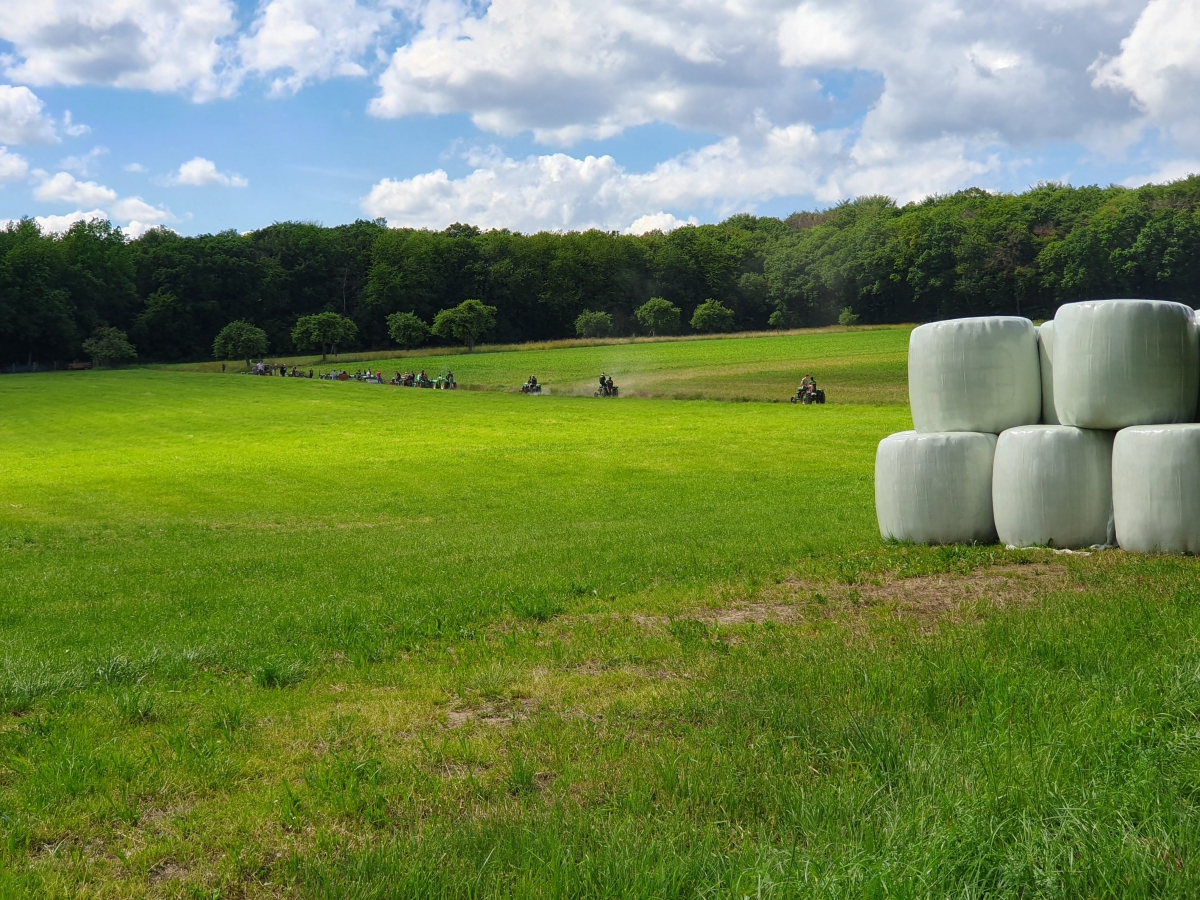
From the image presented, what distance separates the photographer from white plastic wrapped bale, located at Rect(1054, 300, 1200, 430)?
32.6 ft

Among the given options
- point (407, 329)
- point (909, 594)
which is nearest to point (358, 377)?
point (407, 329)

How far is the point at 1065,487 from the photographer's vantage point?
10.2 meters

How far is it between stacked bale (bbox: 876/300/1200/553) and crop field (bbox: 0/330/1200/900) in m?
0.59

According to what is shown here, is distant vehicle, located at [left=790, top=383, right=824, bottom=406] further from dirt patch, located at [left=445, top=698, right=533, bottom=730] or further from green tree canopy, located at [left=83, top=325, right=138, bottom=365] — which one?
green tree canopy, located at [left=83, top=325, right=138, bottom=365]

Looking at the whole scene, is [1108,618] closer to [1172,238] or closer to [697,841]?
[697,841]

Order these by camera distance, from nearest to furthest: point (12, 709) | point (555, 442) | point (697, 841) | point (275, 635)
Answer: point (697, 841) < point (12, 709) < point (275, 635) < point (555, 442)

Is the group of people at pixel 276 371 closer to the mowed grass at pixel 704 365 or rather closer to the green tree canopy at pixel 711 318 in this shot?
the mowed grass at pixel 704 365

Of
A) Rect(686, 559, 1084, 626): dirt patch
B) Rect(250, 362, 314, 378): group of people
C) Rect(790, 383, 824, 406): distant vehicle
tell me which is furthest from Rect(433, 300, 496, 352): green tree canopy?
Rect(686, 559, 1084, 626): dirt patch

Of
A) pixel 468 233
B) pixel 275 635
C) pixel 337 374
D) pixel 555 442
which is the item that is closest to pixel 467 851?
pixel 275 635

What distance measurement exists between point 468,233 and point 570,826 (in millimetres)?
151302

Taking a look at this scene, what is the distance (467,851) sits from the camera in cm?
385

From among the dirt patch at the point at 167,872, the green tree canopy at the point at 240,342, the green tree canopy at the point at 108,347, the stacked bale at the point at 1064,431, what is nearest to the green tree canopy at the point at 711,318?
the green tree canopy at the point at 240,342

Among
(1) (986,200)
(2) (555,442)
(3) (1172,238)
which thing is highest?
(1) (986,200)

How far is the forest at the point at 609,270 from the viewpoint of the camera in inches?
3484
